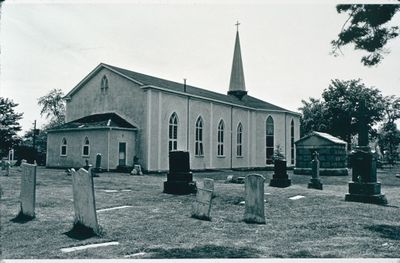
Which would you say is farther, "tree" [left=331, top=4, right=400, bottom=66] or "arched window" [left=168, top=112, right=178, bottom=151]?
"arched window" [left=168, top=112, right=178, bottom=151]

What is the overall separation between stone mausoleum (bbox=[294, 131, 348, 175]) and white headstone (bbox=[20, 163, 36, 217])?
2049 centimetres

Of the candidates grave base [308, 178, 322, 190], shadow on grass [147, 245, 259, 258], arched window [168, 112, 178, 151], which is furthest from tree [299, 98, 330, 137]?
shadow on grass [147, 245, 259, 258]

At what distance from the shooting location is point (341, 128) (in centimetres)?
2495

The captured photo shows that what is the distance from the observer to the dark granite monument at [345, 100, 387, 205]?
1259 centimetres

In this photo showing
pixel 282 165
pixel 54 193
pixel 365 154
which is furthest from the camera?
pixel 282 165

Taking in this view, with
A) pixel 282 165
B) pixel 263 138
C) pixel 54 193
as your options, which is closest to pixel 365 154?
pixel 282 165

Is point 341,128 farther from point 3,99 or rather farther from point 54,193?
point 3,99

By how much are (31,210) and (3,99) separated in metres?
2.60

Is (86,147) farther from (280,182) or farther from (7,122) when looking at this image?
(7,122)

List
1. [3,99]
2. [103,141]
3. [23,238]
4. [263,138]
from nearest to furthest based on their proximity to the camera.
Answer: [23,238] → [3,99] → [103,141] → [263,138]

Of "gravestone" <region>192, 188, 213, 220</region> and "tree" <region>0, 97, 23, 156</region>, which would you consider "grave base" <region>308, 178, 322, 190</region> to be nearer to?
"gravestone" <region>192, 188, 213, 220</region>

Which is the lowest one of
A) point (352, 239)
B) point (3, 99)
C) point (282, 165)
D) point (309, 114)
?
point (352, 239)

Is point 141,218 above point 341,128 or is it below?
below

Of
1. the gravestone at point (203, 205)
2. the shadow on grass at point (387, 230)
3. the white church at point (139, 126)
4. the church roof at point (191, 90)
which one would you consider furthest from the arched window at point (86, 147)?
the shadow on grass at point (387, 230)
